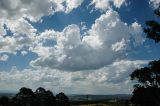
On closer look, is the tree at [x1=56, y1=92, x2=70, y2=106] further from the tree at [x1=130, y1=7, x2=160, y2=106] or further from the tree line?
the tree at [x1=130, y1=7, x2=160, y2=106]

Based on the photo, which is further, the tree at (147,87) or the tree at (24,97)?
the tree at (24,97)

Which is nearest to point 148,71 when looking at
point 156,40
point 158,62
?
point 158,62

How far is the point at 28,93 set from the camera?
87.8 meters

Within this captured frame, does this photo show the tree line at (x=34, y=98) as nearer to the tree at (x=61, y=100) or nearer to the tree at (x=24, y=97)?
the tree at (x=24, y=97)

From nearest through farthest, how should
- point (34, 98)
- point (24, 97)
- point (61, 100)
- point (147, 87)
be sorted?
point (147, 87) → point (34, 98) → point (24, 97) → point (61, 100)

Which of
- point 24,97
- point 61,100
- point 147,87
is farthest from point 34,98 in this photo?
point 147,87

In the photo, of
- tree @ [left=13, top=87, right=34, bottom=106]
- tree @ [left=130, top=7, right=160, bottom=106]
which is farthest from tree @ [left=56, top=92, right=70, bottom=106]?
tree @ [left=130, top=7, right=160, bottom=106]

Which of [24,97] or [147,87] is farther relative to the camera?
[24,97]

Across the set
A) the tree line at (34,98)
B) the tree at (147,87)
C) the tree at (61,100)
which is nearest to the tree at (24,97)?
the tree line at (34,98)

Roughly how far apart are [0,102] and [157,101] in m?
66.2

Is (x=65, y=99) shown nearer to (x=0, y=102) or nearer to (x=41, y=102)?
(x=41, y=102)

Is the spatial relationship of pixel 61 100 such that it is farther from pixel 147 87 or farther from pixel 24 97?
pixel 147 87

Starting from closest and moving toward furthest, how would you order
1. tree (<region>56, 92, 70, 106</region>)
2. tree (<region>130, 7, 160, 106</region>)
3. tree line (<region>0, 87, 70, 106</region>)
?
tree (<region>130, 7, 160, 106</region>) < tree line (<region>0, 87, 70, 106</region>) < tree (<region>56, 92, 70, 106</region>)

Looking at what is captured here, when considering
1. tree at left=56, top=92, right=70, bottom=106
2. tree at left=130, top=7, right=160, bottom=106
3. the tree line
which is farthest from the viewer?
tree at left=56, top=92, right=70, bottom=106
